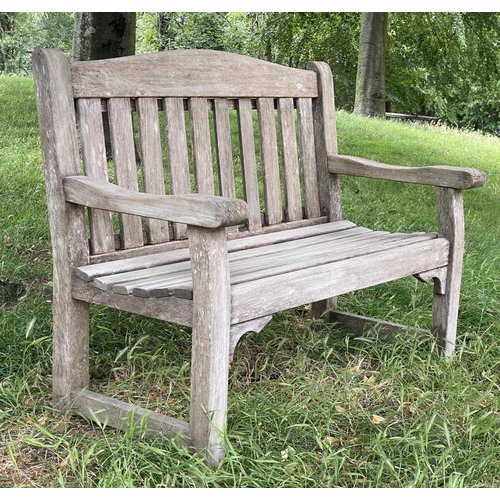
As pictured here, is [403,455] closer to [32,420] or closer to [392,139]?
[32,420]

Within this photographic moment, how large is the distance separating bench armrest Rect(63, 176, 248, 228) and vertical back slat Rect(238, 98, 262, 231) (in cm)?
80

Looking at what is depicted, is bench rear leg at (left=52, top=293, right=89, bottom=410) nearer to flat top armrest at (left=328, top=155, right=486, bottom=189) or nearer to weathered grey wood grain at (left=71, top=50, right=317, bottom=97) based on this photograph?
weathered grey wood grain at (left=71, top=50, right=317, bottom=97)

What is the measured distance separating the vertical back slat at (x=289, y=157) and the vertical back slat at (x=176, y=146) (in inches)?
21.5

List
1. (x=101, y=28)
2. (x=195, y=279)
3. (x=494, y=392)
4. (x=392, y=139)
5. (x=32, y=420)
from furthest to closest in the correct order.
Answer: (x=392, y=139) → (x=101, y=28) → (x=494, y=392) → (x=32, y=420) → (x=195, y=279)

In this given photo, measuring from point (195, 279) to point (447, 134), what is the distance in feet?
33.0

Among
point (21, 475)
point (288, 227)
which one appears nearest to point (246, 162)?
point (288, 227)

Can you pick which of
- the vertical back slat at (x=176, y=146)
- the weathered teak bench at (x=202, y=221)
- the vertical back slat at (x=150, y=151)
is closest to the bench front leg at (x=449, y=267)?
the weathered teak bench at (x=202, y=221)

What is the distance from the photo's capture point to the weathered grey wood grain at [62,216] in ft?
8.29

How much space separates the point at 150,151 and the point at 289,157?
752 mm

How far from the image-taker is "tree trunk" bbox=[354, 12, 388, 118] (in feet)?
40.0

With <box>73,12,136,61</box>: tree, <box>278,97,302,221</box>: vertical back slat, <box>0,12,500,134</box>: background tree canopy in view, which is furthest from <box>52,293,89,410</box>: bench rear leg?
<box>0,12,500,134</box>: background tree canopy

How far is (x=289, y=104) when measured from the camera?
132 inches

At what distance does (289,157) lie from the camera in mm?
3373

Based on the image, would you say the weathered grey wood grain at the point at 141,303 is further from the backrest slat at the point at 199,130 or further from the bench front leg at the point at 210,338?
the backrest slat at the point at 199,130
